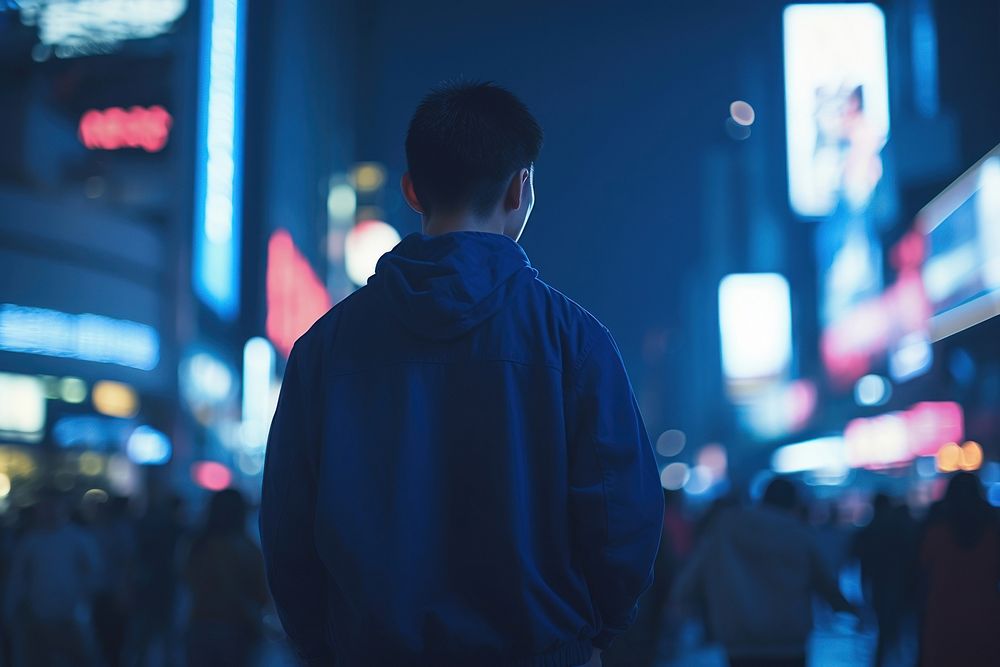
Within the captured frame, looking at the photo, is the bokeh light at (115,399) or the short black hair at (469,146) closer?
the short black hair at (469,146)

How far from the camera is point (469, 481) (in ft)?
6.30

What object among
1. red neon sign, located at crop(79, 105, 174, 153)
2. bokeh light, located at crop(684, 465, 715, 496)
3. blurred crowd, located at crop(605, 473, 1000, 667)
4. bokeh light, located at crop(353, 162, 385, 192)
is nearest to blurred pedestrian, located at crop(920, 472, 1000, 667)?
blurred crowd, located at crop(605, 473, 1000, 667)

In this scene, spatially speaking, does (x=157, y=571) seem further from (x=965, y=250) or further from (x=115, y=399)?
(x=965, y=250)

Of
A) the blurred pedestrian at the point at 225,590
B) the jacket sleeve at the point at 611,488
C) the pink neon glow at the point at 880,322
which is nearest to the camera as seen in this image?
the jacket sleeve at the point at 611,488

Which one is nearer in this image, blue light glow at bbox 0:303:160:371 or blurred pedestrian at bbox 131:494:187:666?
blurred pedestrian at bbox 131:494:187:666

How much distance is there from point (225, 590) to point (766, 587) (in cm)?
291

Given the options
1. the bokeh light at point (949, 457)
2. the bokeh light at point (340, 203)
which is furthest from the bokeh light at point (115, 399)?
the bokeh light at point (340, 203)

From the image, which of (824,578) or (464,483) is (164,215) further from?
(464,483)

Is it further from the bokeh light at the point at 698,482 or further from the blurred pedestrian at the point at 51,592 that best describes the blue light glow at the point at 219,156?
the bokeh light at the point at 698,482

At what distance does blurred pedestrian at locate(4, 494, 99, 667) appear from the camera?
7.87 meters

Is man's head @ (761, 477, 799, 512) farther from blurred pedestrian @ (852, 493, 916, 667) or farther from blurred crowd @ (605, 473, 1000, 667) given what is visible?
blurred pedestrian @ (852, 493, 916, 667)

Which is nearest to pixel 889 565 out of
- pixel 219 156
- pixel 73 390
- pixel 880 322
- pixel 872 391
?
pixel 73 390

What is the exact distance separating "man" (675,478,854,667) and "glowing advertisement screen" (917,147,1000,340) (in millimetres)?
26271

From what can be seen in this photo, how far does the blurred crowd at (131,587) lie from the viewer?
20.3 feet
